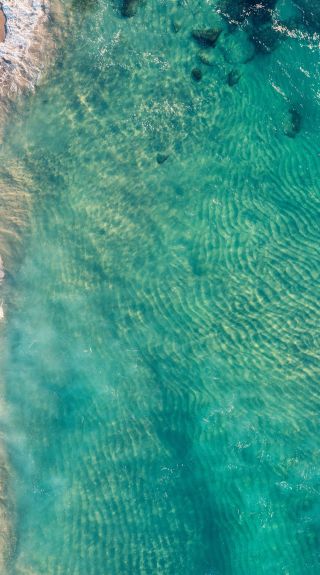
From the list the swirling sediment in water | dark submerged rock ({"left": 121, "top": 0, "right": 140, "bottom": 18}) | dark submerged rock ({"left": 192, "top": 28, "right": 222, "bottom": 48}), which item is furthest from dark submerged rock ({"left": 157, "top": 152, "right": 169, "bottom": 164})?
dark submerged rock ({"left": 121, "top": 0, "right": 140, "bottom": 18})

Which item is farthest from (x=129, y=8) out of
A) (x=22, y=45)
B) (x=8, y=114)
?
(x=8, y=114)

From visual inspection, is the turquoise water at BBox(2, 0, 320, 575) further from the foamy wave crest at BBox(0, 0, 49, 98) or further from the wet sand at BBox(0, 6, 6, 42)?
the wet sand at BBox(0, 6, 6, 42)

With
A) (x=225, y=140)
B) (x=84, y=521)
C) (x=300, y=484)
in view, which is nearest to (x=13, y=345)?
(x=84, y=521)

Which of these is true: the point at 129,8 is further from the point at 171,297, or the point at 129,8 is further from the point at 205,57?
the point at 171,297

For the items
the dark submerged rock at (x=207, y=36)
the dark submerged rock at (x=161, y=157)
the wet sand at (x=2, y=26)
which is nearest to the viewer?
the wet sand at (x=2, y=26)

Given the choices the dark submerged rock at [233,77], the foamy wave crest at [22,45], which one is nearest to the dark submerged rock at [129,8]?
the foamy wave crest at [22,45]

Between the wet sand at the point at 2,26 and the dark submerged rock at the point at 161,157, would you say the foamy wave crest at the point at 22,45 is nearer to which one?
the wet sand at the point at 2,26
